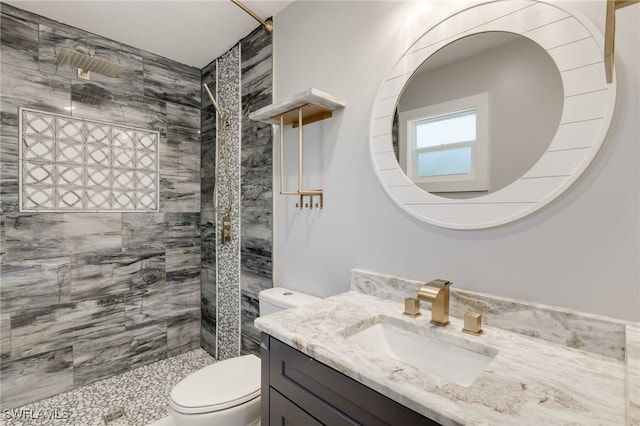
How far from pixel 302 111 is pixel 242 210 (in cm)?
94

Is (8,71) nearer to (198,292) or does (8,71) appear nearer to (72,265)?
(72,265)

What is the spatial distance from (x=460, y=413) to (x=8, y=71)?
2866mm

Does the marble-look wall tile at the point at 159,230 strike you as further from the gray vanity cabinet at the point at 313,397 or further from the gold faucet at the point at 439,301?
the gold faucet at the point at 439,301

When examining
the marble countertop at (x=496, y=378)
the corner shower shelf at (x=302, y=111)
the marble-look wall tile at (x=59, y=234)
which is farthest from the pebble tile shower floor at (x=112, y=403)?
the corner shower shelf at (x=302, y=111)

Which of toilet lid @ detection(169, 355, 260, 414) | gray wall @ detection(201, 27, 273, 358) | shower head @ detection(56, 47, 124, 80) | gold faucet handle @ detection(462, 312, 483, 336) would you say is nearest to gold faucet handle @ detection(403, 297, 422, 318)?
gold faucet handle @ detection(462, 312, 483, 336)

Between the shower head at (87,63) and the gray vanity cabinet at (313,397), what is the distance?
1896 mm

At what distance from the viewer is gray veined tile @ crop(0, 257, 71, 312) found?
6.33ft

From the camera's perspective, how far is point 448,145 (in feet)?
3.96

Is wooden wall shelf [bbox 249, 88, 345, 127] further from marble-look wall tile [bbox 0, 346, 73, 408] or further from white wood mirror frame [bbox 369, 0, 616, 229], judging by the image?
marble-look wall tile [bbox 0, 346, 73, 408]

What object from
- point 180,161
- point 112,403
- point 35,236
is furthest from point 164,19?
point 112,403

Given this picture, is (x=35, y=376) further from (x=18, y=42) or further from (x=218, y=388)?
(x=18, y=42)

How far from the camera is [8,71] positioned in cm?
192

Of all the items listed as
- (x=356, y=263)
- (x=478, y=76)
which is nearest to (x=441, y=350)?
(x=356, y=263)

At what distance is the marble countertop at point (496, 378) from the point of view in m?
0.63
